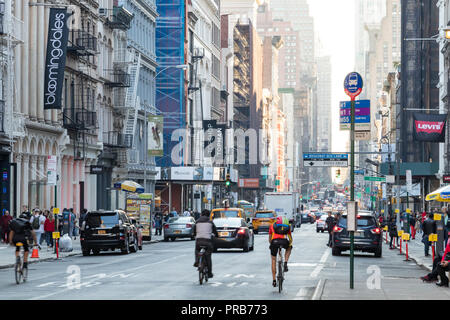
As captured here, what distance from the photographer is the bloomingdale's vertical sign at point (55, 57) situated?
51469 mm

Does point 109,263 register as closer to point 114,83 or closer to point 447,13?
point 114,83

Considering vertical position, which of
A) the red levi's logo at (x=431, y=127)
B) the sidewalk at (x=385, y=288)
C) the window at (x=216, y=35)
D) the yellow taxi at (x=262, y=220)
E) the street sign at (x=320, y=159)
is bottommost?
the yellow taxi at (x=262, y=220)

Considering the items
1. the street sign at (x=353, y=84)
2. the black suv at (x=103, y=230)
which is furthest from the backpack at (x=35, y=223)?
the street sign at (x=353, y=84)

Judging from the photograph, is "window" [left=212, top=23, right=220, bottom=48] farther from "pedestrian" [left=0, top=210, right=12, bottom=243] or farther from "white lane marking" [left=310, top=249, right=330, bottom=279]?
"white lane marking" [left=310, top=249, right=330, bottom=279]

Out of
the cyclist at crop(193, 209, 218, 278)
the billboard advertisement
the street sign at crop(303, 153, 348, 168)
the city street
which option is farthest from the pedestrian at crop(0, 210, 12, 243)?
the billboard advertisement

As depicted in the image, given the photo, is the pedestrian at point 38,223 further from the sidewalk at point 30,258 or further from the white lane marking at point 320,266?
the white lane marking at point 320,266

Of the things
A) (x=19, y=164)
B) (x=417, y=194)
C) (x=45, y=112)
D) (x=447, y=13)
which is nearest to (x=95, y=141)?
(x=45, y=112)

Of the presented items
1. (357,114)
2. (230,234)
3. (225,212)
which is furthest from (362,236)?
(225,212)

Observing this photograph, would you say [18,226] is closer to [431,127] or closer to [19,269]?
[19,269]

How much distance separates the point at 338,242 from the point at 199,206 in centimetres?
7065

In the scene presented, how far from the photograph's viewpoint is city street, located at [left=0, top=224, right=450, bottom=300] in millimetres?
20469

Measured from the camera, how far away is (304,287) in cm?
2306

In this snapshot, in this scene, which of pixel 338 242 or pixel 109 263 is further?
pixel 338 242

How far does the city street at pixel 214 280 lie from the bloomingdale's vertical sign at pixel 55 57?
15679mm
